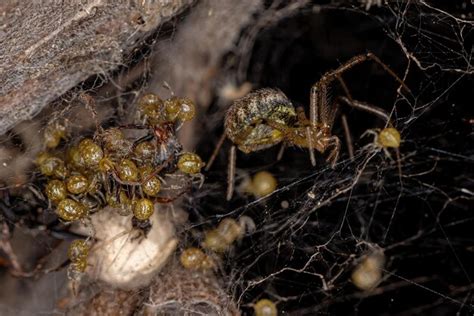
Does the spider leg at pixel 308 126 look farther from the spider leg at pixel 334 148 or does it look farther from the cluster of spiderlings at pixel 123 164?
the cluster of spiderlings at pixel 123 164

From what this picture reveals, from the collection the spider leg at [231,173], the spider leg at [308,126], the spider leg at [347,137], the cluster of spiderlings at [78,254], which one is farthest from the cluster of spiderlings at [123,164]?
the spider leg at [347,137]

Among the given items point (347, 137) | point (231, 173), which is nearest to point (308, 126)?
point (347, 137)

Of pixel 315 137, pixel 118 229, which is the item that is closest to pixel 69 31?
pixel 118 229

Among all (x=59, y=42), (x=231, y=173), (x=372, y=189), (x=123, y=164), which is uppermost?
(x=59, y=42)

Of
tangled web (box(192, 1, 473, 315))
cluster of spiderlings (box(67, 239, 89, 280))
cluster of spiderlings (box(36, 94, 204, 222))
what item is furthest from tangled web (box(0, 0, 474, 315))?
cluster of spiderlings (box(67, 239, 89, 280))

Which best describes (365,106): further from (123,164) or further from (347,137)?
(123,164)

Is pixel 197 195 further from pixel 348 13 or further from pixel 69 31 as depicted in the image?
pixel 348 13
